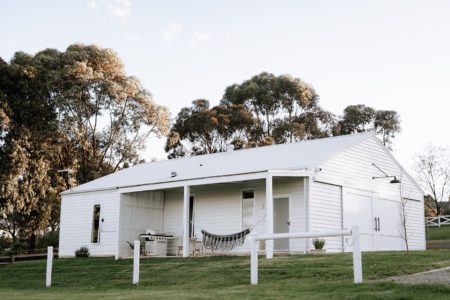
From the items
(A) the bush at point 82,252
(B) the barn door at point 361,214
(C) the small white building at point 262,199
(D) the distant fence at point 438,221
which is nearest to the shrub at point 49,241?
(C) the small white building at point 262,199

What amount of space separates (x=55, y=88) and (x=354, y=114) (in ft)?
76.5

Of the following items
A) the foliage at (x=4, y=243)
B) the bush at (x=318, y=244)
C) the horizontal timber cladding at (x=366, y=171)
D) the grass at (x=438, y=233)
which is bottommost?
the bush at (x=318, y=244)

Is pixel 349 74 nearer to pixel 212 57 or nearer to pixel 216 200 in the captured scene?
pixel 212 57

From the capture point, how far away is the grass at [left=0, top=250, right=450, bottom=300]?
954 cm

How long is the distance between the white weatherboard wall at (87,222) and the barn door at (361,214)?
9262 mm

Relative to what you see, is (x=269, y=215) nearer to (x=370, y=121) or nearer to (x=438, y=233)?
(x=438, y=233)

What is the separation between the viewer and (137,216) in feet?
75.4

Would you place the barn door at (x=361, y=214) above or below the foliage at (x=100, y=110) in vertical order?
below

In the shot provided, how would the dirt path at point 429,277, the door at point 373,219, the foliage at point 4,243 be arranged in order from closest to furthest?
the dirt path at point 429,277 < the door at point 373,219 < the foliage at point 4,243

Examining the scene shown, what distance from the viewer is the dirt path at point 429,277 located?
9.90 m

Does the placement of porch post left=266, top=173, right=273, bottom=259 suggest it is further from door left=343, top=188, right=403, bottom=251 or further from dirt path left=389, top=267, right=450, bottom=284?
dirt path left=389, top=267, right=450, bottom=284

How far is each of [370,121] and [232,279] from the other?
36585 millimetres

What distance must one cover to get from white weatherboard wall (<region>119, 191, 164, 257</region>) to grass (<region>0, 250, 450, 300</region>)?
1.40m

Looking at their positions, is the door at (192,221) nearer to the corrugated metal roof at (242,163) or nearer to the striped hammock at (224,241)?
the corrugated metal roof at (242,163)
